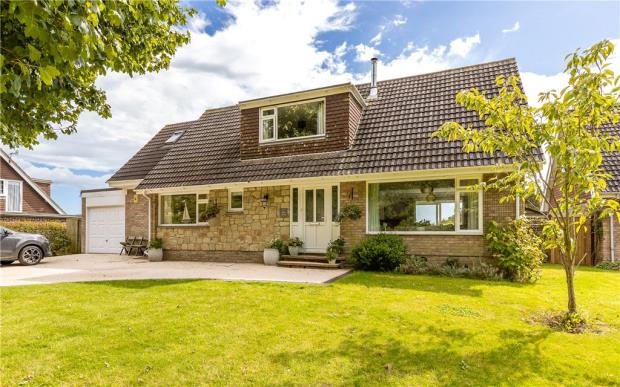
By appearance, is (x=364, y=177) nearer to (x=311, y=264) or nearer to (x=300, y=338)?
(x=311, y=264)

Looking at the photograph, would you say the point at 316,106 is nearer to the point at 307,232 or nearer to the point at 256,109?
the point at 256,109

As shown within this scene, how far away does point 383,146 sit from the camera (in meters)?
11.9

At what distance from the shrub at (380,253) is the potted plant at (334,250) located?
591 mm

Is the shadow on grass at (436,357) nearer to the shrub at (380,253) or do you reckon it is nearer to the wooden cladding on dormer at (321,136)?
the shrub at (380,253)

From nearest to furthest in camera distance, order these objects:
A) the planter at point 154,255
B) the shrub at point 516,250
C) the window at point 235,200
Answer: the shrub at point 516,250
the window at point 235,200
the planter at point 154,255

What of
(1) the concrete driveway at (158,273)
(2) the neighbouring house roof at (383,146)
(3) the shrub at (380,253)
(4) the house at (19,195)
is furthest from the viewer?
(4) the house at (19,195)

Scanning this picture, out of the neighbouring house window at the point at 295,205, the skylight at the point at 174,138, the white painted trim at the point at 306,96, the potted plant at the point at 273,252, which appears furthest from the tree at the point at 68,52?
the skylight at the point at 174,138

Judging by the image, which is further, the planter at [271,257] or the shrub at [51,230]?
the shrub at [51,230]

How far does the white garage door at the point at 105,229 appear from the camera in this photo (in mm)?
17484

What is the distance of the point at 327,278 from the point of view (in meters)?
9.40

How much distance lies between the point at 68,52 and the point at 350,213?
9.38m

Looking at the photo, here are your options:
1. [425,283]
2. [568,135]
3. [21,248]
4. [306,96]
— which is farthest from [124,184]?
[568,135]

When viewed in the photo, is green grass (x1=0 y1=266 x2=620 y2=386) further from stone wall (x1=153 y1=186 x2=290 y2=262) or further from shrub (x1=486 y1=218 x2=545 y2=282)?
stone wall (x1=153 y1=186 x2=290 y2=262)

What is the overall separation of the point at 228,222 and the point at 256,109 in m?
4.42
